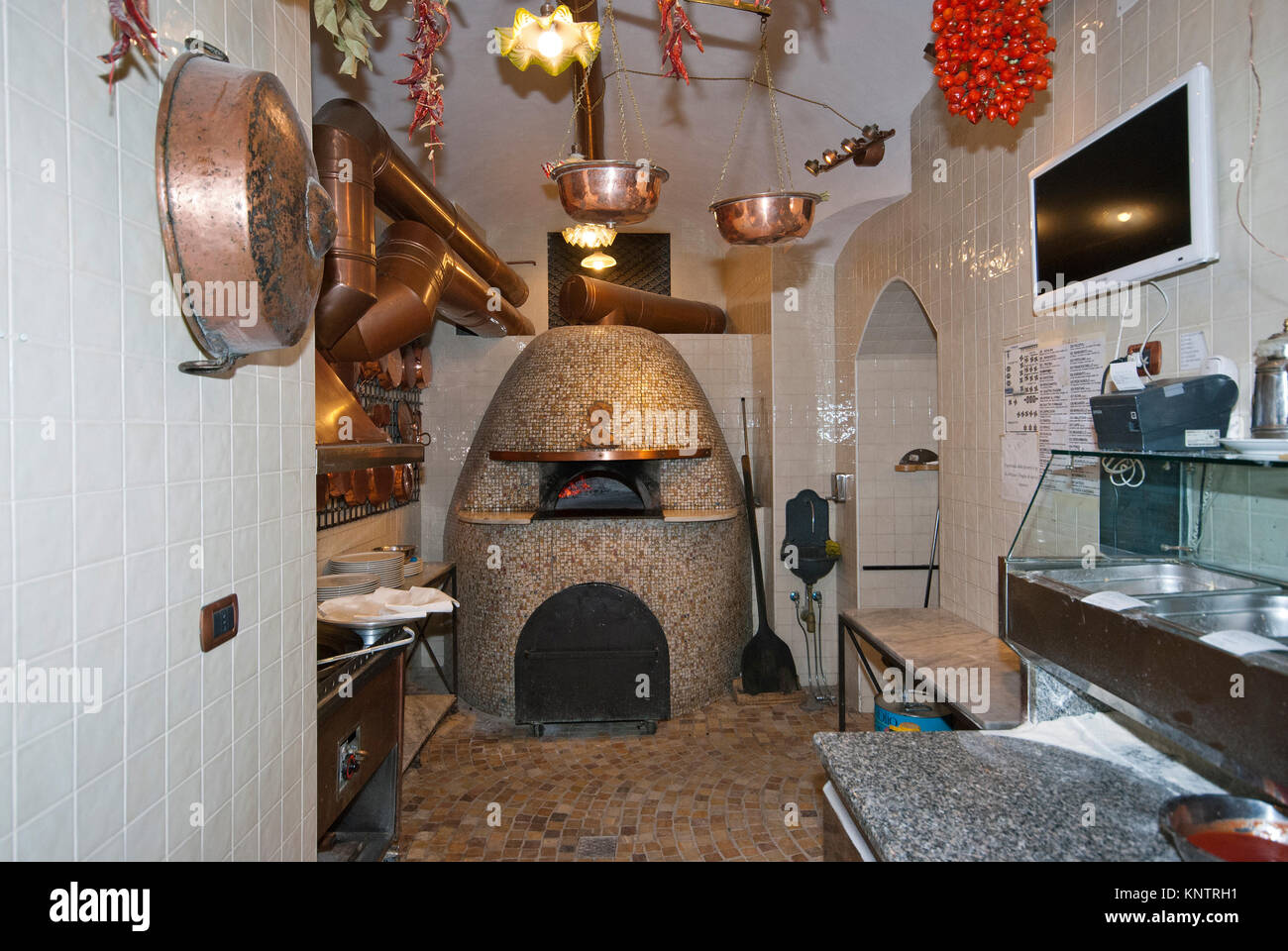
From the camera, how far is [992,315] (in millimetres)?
3205

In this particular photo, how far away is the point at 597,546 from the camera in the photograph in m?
4.74

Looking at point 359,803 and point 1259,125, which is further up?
point 1259,125

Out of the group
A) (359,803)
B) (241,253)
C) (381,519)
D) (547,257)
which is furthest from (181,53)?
(547,257)

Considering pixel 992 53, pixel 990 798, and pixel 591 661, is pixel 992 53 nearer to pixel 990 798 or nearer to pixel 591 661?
pixel 990 798

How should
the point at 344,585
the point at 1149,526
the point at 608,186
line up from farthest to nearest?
the point at 344,585 → the point at 608,186 → the point at 1149,526

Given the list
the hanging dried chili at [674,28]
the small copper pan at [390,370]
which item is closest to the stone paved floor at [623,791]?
the small copper pan at [390,370]

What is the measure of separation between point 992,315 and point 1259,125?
1398 mm

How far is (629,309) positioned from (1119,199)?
394cm

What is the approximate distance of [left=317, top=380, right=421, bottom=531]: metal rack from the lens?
14.5 feet

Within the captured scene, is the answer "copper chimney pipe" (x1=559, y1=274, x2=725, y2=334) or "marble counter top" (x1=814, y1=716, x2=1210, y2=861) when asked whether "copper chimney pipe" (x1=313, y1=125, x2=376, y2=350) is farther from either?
"copper chimney pipe" (x1=559, y1=274, x2=725, y2=334)

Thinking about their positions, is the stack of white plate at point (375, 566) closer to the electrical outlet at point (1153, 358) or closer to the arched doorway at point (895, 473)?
the arched doorway at point (895, 473)

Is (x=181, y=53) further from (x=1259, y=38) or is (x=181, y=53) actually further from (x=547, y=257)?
(x=547, y=257)

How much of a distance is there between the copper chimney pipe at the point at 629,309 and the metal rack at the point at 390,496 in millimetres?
1355

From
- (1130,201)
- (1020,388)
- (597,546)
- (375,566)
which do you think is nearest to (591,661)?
(597,546)
